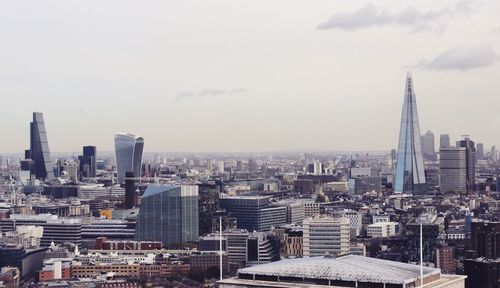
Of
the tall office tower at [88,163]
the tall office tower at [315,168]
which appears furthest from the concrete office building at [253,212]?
the tall office tower at [88,163]

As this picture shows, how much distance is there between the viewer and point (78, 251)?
42000 millimetres

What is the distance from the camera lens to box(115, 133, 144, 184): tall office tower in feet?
213

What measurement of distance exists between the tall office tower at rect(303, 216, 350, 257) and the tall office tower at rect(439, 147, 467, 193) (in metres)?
22.2

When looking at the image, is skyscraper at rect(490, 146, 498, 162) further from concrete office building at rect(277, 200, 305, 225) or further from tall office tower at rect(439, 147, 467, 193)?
concrete office building at rect(277, 200, 305, 225)

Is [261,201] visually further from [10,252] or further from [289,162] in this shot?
[10,252]

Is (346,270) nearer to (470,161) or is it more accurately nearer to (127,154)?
(470,161)

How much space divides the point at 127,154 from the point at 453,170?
66.2ft

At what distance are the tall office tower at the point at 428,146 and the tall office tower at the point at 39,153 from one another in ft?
77.7

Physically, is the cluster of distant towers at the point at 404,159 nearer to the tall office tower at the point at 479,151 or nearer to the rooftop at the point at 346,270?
the tall office tower at the point at 479,151

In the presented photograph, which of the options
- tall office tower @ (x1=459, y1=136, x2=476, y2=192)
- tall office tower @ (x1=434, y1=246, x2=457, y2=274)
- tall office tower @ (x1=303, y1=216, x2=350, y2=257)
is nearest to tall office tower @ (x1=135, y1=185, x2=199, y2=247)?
tall office tower @ (x1=303, y1=216, x2=350, y2=257)

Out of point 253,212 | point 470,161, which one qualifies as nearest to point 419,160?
point 470,161

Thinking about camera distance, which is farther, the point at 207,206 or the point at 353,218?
the point at 353,218

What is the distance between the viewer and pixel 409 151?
239 ft

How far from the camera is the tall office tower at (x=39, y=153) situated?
7081cm
